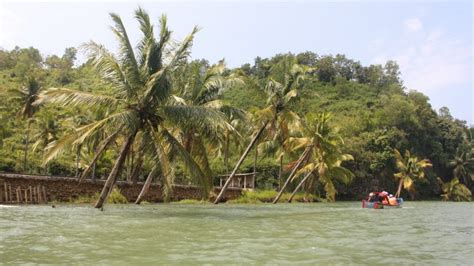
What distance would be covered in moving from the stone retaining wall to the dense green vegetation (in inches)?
73.3

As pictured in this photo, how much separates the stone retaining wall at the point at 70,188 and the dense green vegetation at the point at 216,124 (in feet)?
6.11

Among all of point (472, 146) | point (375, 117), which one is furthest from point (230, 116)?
point (472, 146)

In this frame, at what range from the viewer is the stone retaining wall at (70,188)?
84.1 ft

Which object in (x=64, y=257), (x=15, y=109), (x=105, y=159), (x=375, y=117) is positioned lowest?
Result: (x=64, y=257)

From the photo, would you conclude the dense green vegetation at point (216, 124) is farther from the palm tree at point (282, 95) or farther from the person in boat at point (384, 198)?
the person in boat at point (384, 198)

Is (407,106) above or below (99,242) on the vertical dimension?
above

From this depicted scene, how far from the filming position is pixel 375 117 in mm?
67875

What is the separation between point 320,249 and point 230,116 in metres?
16.9

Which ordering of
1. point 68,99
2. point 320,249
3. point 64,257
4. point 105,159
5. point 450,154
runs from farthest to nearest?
point 450,154
point 105,159
point 68,99
point 320,249
point 64,257

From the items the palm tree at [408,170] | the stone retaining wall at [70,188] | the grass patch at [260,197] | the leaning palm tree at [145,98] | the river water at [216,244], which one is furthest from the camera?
the palm tree at [408,170]

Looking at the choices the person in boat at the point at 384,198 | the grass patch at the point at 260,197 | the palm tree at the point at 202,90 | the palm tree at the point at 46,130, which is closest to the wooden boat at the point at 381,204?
the person in boat at the point at 384,198

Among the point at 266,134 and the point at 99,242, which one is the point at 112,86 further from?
the point at 266,134

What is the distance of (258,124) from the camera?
34.2 m

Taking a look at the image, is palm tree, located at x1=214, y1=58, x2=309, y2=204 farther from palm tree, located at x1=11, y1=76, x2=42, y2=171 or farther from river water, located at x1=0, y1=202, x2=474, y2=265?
palm tree, located at x1=11, y1=76, x2=42, y2=171
